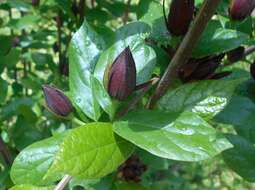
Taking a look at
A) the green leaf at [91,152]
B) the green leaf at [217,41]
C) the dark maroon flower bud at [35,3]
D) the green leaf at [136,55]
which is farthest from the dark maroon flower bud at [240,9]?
the dark maroon flower bud at [35,3]

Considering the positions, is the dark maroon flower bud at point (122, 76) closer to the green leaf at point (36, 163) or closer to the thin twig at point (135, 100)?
the thin twig at point (135, 100)

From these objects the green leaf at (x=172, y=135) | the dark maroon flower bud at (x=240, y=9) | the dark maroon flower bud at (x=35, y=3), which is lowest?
the dark maroon flower bud at (x=35, y=3)

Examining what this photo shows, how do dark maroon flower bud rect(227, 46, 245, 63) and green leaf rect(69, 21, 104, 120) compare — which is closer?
green leaf rect(69, 21, 104, 120)

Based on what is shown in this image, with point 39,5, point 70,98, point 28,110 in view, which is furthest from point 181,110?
point 39,5

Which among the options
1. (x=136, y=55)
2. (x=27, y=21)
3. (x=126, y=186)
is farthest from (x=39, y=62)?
(x=136, y=55)

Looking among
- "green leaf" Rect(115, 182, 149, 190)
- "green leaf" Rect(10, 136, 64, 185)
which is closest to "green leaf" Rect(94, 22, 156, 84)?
"green leaf" Rect(10, 136, 64, 185)

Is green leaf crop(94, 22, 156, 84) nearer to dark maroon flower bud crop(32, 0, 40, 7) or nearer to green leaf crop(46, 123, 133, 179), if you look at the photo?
green leaf crop(46, 123, 133, 179)
